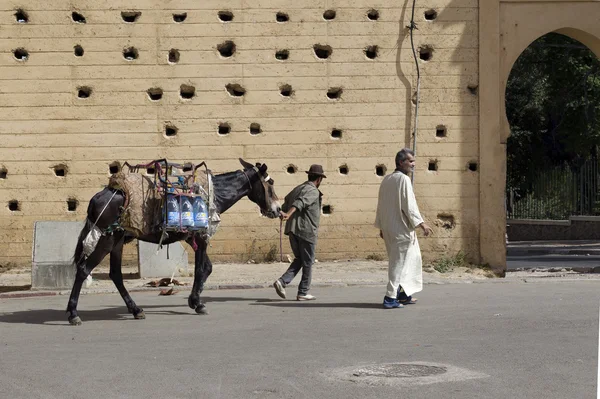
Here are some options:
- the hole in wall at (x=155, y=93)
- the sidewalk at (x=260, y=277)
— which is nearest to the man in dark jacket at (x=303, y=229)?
the sidewalk at (x=260, y=277)

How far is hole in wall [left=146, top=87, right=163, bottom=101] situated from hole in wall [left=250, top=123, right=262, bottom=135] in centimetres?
152

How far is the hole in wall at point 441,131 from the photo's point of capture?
1714cm

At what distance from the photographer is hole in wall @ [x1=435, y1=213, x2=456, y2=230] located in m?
17.1

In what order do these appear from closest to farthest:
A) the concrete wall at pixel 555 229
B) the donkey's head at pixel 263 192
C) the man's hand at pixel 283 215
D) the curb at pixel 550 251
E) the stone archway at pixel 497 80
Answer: the donkey's head at pixel 263 192 → the man's hand at pixel 283 215 → the stone archway at pixel 497 80 → the curb at pixel 550 251 → the concrete wall at pixel 555 229

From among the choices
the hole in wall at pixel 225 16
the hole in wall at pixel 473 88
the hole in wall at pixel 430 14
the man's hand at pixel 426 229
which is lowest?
the man's hand at pixel 426 229

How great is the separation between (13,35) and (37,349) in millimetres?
8735

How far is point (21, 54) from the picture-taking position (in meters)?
16.9

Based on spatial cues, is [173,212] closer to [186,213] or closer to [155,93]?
[186,213]

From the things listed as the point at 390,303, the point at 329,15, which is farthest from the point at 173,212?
Answer: the point at 329,15

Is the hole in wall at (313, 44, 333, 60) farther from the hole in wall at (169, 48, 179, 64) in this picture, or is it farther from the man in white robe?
the man in white robe

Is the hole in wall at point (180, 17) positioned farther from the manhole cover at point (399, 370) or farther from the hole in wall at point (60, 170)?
the manhole cover at point (399, 370)

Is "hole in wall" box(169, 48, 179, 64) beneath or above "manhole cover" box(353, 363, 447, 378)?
above

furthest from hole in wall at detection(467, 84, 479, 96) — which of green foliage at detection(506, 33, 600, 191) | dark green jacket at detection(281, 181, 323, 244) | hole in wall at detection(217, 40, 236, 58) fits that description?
green foliage at detection(506, 33, 600, 191)

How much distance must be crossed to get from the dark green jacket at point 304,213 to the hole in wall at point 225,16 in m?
4.98
